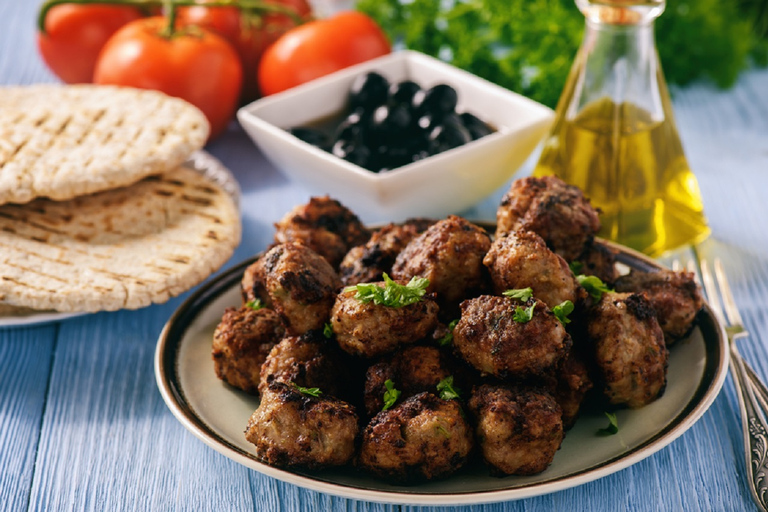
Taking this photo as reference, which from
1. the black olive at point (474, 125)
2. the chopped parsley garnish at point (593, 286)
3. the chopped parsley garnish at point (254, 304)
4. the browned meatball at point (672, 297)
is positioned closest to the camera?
the chopped parsley garnish at point (593, 286)

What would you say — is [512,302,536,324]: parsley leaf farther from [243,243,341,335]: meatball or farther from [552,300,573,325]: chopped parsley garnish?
[243,243,341,335]: meatball

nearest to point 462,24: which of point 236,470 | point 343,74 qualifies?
point 343,74

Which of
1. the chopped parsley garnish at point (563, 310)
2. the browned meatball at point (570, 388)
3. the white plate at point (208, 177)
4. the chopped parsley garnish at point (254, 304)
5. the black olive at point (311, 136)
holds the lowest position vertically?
the white plate at point (208, 177)

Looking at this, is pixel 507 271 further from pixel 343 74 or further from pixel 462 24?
pixel 462 24

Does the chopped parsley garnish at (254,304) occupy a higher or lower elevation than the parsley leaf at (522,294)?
lower

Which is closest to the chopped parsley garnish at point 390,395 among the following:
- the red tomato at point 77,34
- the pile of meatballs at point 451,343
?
the pile of meatballs at point 451,343

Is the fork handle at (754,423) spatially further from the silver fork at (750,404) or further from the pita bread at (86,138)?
the pita bread at (86,138)
